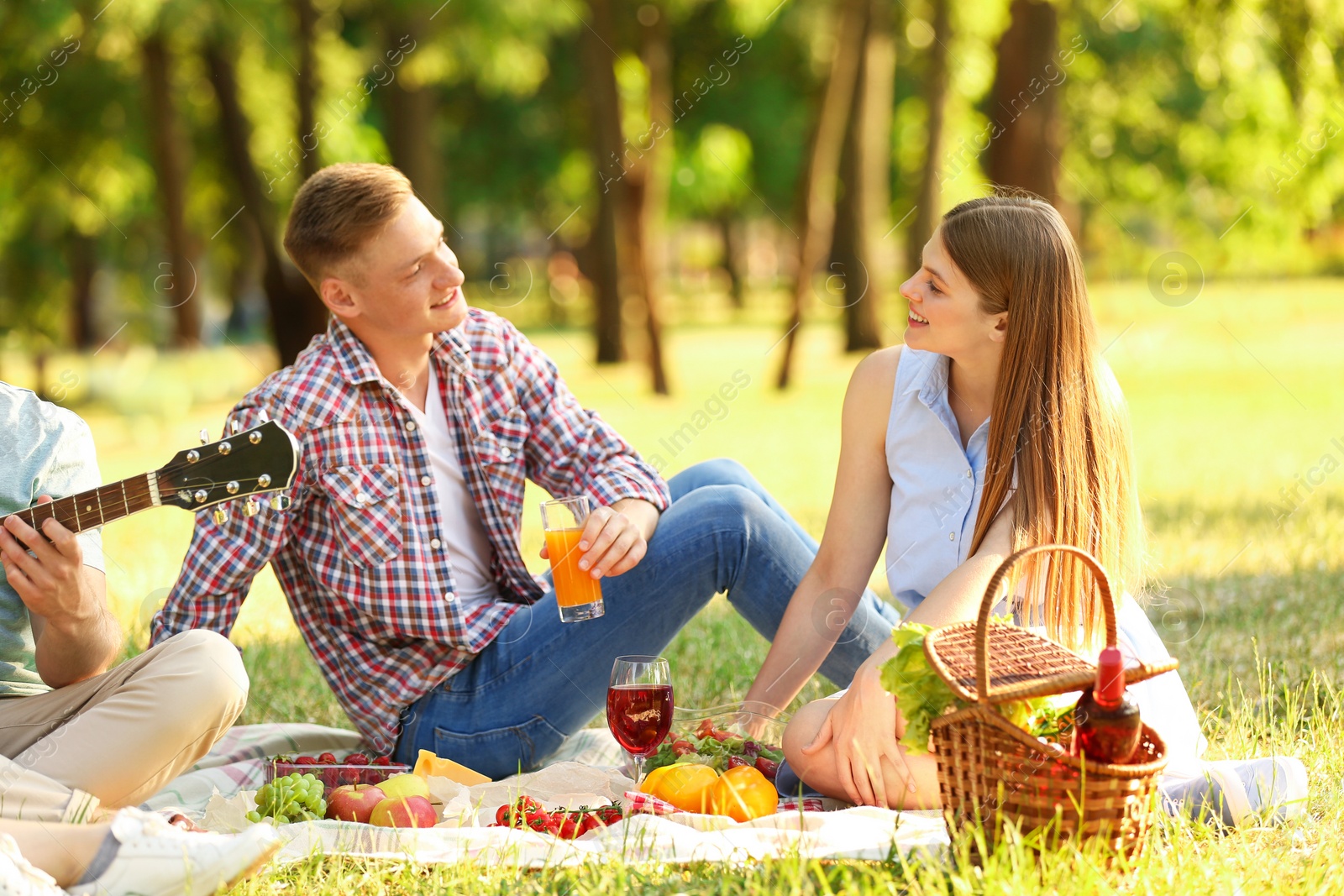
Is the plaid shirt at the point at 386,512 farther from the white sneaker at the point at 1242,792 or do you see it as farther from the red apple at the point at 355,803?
the white sneaker at the point at 1242,792

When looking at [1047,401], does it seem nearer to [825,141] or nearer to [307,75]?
[307,75]

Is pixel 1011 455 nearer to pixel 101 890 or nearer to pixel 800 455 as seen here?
pixel 101 890

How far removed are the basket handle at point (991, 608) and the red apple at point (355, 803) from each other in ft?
4.69

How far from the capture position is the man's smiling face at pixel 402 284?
337cm

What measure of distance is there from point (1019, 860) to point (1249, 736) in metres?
1.53

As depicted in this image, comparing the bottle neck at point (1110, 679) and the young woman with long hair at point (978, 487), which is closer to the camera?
the bottle neck at point (1110, 679)

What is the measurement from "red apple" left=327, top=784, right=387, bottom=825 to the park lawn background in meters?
0.30

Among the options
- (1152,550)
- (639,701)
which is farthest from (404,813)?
(1152,550)

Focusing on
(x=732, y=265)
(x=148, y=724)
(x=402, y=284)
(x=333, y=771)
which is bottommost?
(x=333, y=771)

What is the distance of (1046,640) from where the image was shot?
2.59 m

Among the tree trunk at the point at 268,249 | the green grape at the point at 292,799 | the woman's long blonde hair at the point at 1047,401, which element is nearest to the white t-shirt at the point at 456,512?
the green grape at the point at 292,799

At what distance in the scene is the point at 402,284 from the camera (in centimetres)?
339

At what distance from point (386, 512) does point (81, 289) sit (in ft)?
92.4

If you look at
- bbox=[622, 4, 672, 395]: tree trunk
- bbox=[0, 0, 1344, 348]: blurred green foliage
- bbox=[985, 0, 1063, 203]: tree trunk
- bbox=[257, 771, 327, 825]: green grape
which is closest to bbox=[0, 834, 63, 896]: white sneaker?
Answer: bbox=[257, 771, 327, 825]: green grape
